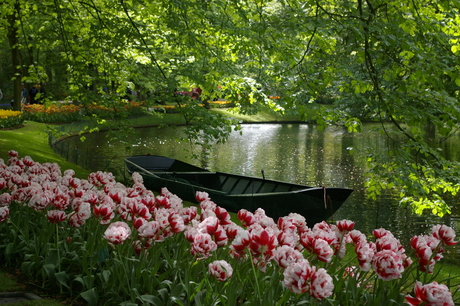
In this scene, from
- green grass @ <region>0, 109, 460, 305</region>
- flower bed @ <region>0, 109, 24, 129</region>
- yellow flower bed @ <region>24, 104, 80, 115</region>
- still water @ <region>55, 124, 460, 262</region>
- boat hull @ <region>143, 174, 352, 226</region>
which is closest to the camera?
green grass @ <region>0, 109, 460, 305</region>

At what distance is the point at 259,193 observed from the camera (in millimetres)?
11195

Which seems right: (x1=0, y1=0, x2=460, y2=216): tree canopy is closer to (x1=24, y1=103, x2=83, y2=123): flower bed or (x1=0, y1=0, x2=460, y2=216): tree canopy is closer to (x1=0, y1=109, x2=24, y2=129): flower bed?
(x1=0, y1=109, x2=24, y2=129): flower bed

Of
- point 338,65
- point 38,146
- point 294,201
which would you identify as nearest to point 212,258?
point 338,65

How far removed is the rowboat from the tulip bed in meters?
5.55

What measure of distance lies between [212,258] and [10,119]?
2058cm

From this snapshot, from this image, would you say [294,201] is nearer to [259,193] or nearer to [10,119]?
[259,193]

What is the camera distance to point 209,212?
3.76 m

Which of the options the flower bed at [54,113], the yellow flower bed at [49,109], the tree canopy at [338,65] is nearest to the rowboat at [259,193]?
the tree canopy at [338,65]

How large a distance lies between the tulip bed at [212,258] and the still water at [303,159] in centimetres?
454

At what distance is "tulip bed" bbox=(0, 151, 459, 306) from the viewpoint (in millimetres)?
2930

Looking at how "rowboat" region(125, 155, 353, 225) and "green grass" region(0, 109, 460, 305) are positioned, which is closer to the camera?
"green grass" region(0, 109, 460, 305)

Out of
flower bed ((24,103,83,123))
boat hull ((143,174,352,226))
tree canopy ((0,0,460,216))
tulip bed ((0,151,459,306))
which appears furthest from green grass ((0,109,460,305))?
flower bed ((24,103,83,123))

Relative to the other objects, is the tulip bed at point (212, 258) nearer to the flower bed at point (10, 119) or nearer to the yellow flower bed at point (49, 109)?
the flower bed at point (10, 119)

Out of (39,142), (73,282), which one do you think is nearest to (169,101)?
(73,282)
